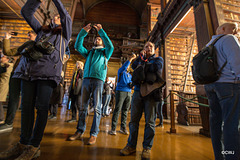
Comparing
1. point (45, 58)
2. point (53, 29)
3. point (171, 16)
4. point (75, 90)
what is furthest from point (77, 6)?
point (45, 58)

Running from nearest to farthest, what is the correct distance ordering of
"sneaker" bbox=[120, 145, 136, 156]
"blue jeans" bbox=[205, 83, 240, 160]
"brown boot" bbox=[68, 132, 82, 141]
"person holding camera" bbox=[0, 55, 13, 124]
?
"blue jeans" bbox=[205, 83, 240, 160] < "sneaker" bbox=[120, 145, 136, 156] < "brown boot" bbox=[68, 132, 82, 141] < "person holding camera" bbox=[0, 55, 13, 124]

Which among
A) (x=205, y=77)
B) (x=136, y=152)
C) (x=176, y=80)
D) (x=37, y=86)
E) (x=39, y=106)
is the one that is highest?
(x=176, y=80)

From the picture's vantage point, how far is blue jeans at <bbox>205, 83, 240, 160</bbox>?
0.95 meters

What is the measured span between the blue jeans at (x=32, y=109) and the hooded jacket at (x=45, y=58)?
0.26ft

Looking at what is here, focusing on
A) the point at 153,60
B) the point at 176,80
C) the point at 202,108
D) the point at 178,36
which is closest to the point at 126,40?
the point at 178,36

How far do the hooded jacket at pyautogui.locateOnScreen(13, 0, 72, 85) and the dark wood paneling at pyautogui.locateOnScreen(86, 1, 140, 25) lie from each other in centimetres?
1192

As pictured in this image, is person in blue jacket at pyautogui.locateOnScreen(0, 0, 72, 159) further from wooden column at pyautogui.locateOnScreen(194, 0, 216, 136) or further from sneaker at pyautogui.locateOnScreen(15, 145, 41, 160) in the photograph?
wooden column at pyautogui.locateOnScreen(194, 0, 216, 136)

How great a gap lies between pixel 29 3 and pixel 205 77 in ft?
5.98

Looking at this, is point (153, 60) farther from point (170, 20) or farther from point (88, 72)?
point (170, 20)

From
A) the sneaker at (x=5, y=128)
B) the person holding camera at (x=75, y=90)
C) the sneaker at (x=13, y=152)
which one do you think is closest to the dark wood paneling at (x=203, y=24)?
the person holding camera at (x=75, y=90)

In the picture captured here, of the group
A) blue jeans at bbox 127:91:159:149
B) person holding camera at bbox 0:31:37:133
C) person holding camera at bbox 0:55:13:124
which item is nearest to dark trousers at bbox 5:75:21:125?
person holding camera at bbox 0:31:37:133

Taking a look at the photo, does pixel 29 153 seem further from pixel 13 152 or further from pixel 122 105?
pixel 122 105

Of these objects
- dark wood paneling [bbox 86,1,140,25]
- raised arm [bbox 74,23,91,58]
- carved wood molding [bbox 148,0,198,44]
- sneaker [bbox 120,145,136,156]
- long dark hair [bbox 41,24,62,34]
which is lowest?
sneaker [bbox 120,145,136,156]

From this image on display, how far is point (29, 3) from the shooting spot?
1.20m
